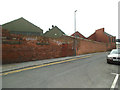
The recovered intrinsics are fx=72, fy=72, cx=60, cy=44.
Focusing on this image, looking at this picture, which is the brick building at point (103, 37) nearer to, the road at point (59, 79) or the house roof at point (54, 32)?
the house roof at point (54, 32)

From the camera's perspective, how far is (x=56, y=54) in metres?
11.5

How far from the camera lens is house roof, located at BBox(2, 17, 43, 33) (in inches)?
818

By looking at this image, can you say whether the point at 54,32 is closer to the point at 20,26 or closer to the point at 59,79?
the point at 20,26

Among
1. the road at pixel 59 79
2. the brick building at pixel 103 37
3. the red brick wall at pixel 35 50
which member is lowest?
the road at pixel 59 79

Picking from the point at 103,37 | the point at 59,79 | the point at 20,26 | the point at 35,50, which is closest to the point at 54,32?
the point at 20,26

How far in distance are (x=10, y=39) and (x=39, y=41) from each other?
3.19 meters

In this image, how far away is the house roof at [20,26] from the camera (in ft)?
68.2

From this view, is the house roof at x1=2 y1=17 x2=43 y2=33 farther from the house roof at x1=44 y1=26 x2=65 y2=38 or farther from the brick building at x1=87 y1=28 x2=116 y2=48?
the brick building at x1=87 y1=28 x2=116 y2=48

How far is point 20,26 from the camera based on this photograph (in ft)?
70.4

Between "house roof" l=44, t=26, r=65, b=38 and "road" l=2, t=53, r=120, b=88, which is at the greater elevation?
"house roof" l=44, t=26, r=65, b=38

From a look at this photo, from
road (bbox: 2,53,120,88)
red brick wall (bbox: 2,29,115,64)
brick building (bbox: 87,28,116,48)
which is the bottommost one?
road (bbox: 2,53,120,88)

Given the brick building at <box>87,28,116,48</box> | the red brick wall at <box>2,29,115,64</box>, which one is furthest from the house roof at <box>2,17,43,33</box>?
the brick building at <box>87,28,116,48</box>

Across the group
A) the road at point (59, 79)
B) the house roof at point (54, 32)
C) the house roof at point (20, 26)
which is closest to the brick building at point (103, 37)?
the house roof at point (54, 32)

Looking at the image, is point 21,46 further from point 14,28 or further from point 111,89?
point 14,28
